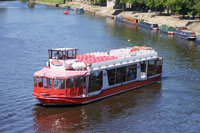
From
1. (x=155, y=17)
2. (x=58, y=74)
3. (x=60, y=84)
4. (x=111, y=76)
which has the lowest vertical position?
(x=111, y=76)

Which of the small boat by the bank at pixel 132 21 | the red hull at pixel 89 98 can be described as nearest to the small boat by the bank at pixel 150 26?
the small boat by the bank at pixel 132 21

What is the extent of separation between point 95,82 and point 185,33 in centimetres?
5412

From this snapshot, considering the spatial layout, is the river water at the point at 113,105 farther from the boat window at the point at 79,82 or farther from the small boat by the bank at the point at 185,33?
the small boat by the bank at the point at 185,33

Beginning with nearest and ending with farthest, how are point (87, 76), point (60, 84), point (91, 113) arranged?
1. point (60, 84)
2. point (91, 113)
3. point (87, 76)

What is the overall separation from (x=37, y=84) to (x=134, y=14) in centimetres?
10524

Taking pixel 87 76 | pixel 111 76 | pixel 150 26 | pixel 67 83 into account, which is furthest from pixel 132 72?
pixel 150 26

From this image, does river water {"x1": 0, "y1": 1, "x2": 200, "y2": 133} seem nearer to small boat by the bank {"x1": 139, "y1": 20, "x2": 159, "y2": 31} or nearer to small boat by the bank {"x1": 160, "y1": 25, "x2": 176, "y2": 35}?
small boat by the bank {"x1": 160, "y1": 25, "x2": 176, "y2": 35}

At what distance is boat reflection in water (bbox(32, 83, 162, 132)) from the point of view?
31522mm

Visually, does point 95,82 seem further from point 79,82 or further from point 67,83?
point 67,83

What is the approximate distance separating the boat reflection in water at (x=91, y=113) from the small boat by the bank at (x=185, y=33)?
46395 mm

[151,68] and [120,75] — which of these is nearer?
[120,75]

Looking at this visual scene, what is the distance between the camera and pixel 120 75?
39.9 m

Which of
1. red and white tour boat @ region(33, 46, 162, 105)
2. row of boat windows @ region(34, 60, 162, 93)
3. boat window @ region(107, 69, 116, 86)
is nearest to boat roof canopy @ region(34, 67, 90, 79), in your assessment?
red and white tour boat @ region(33, 46, 162, 105)

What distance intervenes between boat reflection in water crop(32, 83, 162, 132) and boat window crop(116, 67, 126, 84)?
1649 millimetres
